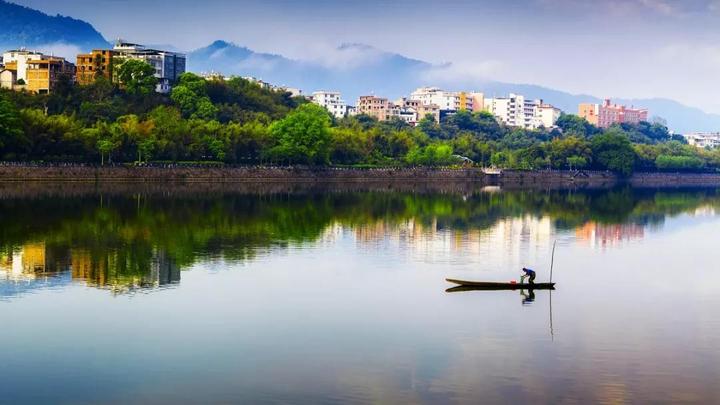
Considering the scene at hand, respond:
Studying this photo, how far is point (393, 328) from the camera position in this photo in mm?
21344

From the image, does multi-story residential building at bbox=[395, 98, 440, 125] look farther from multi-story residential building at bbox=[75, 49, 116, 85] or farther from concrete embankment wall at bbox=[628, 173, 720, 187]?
multi-story residential building at bbox=[75, 49, 116, 85]

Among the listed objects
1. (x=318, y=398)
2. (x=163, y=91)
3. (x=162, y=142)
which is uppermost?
(x=163, y=91)

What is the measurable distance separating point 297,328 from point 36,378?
6.24m

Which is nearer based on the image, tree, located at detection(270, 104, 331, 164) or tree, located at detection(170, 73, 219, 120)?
tree, located at detection(270, 104, 331, 164)

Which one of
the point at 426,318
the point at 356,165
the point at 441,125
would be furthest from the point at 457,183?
the point at 426,318

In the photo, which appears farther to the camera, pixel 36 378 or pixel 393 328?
pixel 393 328

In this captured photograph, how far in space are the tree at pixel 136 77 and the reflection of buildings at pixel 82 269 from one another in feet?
184

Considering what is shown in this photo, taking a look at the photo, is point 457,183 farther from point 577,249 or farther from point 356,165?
point 577,249

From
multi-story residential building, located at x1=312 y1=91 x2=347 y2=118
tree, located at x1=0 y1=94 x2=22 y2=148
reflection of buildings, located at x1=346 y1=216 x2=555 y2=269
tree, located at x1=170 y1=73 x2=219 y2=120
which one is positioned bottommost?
reflection of buildings, located at x1=346 y1=216 x2=555 y2=269

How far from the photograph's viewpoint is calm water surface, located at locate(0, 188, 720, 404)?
55.2ft

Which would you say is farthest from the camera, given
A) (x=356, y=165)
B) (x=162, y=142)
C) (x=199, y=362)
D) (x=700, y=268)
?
(x=356, y=165)

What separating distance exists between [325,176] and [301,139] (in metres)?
4.59

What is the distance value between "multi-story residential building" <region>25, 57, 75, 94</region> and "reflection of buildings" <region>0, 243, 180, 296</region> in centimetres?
5757

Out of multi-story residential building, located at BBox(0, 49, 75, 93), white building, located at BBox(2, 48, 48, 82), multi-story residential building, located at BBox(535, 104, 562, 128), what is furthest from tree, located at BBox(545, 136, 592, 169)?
multi-story residential building, located at BBox(535, 104, 562, 128)
